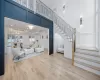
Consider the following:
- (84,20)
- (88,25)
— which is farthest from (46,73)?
(84,20)

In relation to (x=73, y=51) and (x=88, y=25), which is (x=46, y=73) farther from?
(x=88, y=25)

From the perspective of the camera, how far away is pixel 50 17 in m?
6.56

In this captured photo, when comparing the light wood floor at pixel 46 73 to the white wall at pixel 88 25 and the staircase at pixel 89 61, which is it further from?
the white wall at pixel 88 25

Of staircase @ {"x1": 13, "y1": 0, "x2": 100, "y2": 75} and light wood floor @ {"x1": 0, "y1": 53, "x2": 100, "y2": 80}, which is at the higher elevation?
staircase @ {"x1": 13, "y1": 0, "x2": 100, "y2": 75}

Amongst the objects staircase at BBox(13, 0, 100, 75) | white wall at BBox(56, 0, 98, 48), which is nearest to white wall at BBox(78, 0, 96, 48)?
white wall at BBox(56, 0, 98, 48)

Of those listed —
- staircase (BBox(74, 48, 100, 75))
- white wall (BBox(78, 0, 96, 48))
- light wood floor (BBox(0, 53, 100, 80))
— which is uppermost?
white wall (BBox(78, 0, 96, 48))

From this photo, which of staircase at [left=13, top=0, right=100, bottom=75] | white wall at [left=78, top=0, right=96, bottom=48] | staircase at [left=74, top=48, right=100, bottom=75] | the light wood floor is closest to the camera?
the light wood floor

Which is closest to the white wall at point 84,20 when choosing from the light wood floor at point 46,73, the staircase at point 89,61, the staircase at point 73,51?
the staircase at point 73,51

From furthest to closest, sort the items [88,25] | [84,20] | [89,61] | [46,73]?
[84,20]
[88,25]
[89,61]
[46,73]

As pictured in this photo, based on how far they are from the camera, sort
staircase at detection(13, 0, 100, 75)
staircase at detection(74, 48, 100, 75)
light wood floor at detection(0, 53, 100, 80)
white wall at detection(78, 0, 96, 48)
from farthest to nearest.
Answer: white wall at detection(78, 0, 96, 48)
staircase at detection(13, 0, 100, 75)
staircase at detection(74, 48, 100, 75)
light wood floor at detection(0, 53, 100, 80)

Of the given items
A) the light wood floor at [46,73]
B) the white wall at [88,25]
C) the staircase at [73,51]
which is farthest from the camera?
the white wall at [88,25]

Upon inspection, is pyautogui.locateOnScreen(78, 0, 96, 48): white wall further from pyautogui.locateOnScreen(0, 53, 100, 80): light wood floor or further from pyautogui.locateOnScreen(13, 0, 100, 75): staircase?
pyautogui.locateOnScreen(0, 53, 100, 80): light wood floor

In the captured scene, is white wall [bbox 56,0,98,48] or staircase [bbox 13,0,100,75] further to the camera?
white wall [bbox 56,0,98,48]

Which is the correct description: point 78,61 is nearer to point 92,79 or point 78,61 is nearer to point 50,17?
point 92,79
